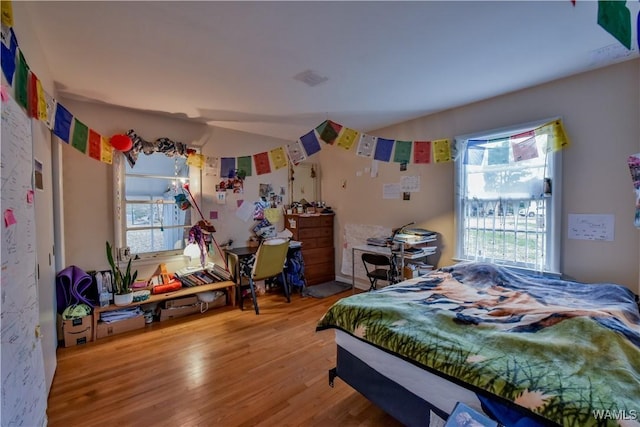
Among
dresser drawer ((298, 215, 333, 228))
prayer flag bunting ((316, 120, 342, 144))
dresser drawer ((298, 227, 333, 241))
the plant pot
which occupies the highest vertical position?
prayer flag bunting ((316, 120, 342, 144))

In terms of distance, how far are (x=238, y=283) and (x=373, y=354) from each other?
2.43 m

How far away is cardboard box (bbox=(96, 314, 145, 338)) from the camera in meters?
2.79

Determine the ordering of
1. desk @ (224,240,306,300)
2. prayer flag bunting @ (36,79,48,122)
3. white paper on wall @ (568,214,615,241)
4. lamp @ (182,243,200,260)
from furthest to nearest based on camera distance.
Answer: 1. desk @ (224,240,306,300)
2. lamp @ (182,243,200,260)
3. white paper on wall @ (568,214,615,241)
4. prayer flag bunting @ (36,79,48,122)

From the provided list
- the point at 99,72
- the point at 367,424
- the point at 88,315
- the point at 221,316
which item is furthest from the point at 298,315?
the point at 99,72

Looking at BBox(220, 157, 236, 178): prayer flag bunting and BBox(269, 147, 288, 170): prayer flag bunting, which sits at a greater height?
BBox(269, 147, 288, 170): prayer flag bunting

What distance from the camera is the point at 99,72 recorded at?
7.55ft

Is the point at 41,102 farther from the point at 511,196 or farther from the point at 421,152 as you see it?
the point at 511,196

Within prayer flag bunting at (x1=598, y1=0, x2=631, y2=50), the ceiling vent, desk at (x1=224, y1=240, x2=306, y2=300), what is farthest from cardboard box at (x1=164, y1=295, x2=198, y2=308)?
prayer flag bunting at (x1=598, y1=0, x2=631, y2=50)

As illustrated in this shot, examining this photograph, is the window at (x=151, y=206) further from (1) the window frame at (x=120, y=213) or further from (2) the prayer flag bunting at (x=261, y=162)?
(2) the prayer flag bunting at (x=261, y=162)

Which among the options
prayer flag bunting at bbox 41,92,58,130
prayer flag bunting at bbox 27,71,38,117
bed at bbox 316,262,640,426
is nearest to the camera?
bed at bbox 316,262,640,426

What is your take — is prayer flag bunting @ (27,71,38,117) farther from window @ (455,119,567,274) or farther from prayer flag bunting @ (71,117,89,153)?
window @ (455,119,567,274)

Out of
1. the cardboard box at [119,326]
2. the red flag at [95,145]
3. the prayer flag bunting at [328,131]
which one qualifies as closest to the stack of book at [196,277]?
the cardboard box at [119,326]

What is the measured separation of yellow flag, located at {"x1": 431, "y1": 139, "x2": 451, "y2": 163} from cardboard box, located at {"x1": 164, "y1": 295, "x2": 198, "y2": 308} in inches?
125

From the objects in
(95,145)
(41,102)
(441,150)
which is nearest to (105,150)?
(95,145)
